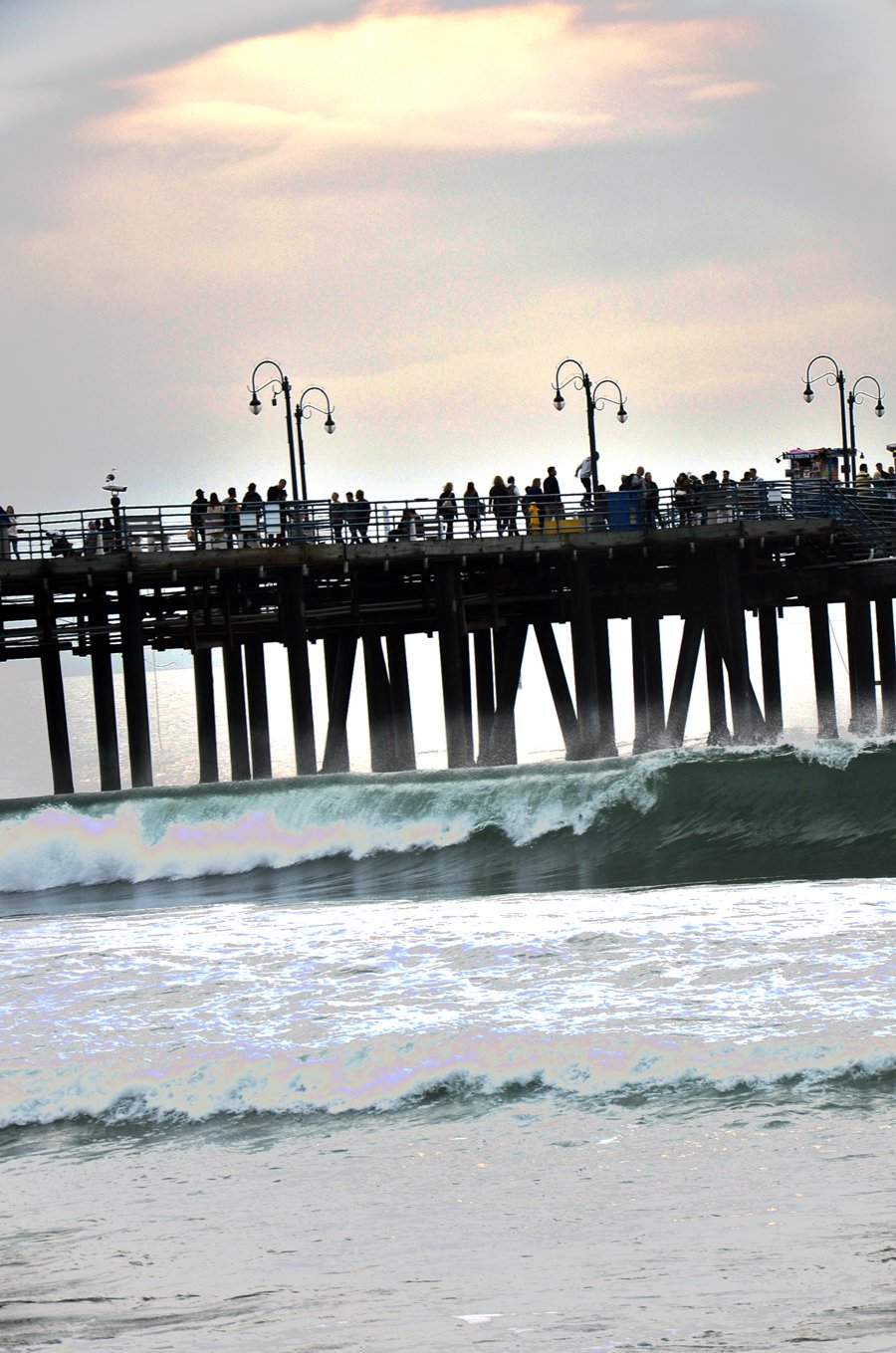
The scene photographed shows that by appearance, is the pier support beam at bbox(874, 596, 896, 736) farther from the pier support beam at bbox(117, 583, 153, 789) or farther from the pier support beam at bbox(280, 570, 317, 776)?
the pier support beam at bbox(117, 583, 153, 789)

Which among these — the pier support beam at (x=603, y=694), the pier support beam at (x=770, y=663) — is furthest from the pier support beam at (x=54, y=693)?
the pier support beam at (x=770, y=663)

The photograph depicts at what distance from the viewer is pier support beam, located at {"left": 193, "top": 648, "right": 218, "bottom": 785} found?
31.1 m

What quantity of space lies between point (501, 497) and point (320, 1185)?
24293mm

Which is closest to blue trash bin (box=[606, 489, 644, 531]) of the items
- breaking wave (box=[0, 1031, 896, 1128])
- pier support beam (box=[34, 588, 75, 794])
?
pier support beam (box=[34, 588, 75, 794])

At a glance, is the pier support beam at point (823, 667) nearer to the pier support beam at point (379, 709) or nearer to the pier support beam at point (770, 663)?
the pier support beam at point (770, 663)

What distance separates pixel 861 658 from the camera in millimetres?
35312

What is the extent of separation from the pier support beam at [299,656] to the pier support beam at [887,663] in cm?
1389

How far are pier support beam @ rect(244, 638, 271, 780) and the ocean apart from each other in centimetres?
1306

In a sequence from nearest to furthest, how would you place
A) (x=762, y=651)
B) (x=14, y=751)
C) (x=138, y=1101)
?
1. (x=138, y=1101)
2. (x=762, y=651)
3. (x=14, y=751)

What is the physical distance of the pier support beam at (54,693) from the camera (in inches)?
1152

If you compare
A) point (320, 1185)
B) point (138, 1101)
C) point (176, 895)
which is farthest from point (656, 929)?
point (176, 895)

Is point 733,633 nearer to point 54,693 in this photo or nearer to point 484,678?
point 484,678

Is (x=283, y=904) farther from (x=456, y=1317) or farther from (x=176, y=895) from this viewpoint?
(x=456, y=1317)

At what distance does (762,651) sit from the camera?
117 feet
